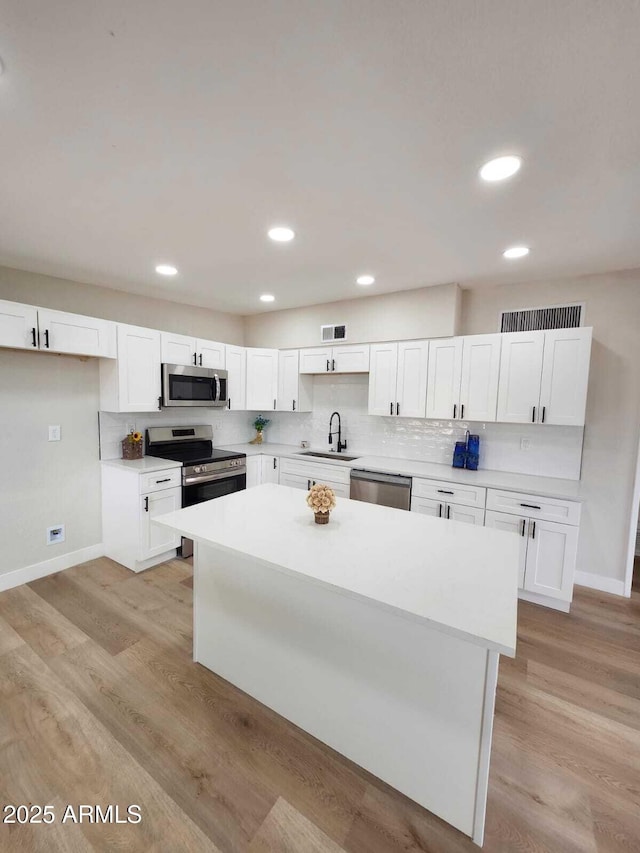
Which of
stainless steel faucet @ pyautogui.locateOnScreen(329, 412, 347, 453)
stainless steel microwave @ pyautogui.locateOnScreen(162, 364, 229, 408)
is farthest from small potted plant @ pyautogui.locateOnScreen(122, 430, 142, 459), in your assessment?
stainless steel faucet @ pyautogui.locateOnScreen(329, 412, 347, 453)

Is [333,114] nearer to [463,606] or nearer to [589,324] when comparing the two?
[463,606]

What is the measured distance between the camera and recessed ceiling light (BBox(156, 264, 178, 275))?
288cm

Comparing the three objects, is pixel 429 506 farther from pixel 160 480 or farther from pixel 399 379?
pixel 160 480

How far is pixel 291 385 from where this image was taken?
14.3 feet

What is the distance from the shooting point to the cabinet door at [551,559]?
8.69 feet

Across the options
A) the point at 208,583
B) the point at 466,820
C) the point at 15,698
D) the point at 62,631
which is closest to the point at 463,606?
the point at 466,820

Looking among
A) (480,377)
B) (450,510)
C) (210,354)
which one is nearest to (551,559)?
(450,510)

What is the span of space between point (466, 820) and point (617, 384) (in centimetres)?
307

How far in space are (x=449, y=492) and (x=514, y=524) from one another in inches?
21.2

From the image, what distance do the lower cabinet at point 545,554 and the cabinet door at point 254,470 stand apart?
8.43ft

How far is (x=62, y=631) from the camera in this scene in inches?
93.8

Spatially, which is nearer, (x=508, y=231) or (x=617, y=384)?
(x=508, y=231)

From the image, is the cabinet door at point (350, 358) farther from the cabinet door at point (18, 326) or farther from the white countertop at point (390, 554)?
the cabinet door at point (18, 326)

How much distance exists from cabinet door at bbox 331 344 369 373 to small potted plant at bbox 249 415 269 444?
145 cm
